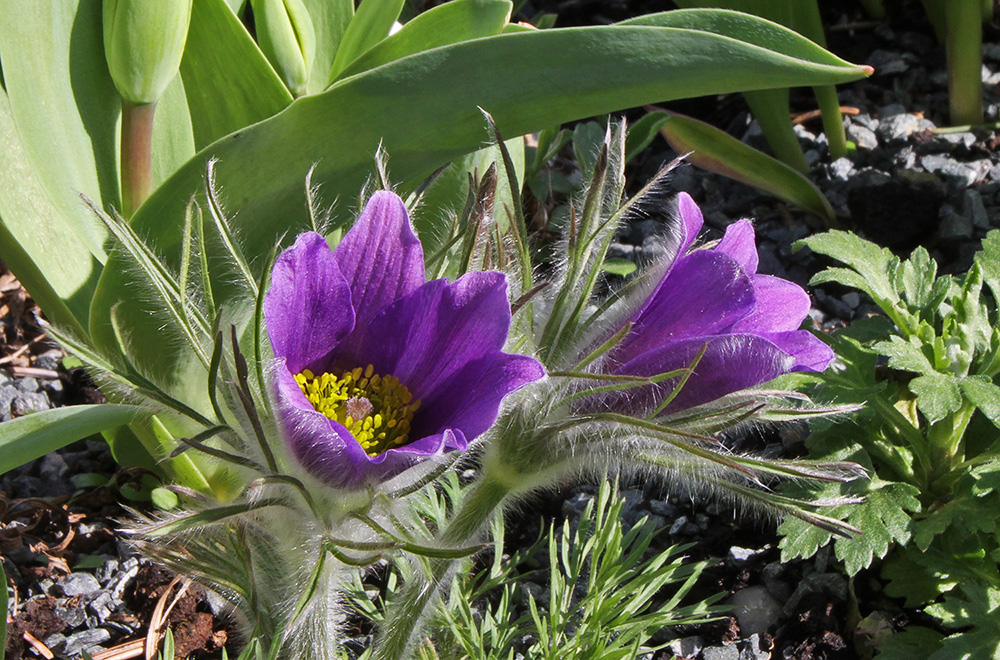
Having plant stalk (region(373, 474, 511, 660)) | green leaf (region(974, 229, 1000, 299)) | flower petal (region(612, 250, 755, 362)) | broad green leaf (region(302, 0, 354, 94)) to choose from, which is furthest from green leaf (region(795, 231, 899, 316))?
broad green leaf (region(302, 0, 354, 94))

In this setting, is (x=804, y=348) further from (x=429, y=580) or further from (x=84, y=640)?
(x=84, y=640)

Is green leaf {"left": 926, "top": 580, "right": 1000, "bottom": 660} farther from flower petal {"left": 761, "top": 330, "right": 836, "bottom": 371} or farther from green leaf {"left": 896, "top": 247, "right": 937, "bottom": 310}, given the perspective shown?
flower petal {"left": 761, "top": 330, "right": 836, "bottom": 371}

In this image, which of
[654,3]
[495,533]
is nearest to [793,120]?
[654,3]

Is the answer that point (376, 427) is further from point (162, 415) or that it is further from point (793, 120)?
point (793, 120)

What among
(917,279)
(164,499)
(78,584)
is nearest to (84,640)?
(78,584)

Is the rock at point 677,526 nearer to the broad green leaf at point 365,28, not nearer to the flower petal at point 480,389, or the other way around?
the flower petal at point 480,389

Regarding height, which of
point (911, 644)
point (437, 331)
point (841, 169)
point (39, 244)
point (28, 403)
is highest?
point (39, 244)
